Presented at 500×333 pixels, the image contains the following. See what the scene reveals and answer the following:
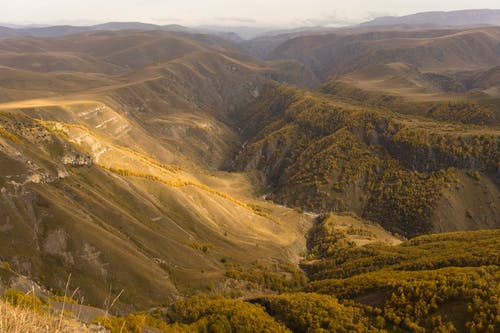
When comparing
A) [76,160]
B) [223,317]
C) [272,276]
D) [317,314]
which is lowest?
[272,276]

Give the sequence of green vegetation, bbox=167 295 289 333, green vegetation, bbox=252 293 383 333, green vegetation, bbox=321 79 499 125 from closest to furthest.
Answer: green vegetation, bbox=167 295 289 333 < green vegetation, bbox=252 293 383 333 < green vegetation, bbox=321 79 499 125

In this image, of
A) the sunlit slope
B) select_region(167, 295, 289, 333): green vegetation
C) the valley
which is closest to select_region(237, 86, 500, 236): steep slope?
the valley

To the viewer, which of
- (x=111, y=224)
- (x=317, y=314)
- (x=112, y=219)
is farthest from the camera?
(x=112, y=219)

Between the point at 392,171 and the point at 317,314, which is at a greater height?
the point at 317,314

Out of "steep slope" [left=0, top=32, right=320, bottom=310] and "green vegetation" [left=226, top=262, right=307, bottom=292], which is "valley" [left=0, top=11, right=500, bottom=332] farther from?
"green vegetation" [left=226, top=262, right=307, bottom=292]

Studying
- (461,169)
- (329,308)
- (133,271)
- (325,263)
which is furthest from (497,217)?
(133,271)

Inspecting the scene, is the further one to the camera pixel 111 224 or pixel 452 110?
pixel 452 110

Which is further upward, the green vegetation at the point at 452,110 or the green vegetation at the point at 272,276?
the green vegetation at the point at 452,110

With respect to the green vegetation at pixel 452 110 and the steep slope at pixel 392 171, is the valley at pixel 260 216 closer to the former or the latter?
the steep slope at pixel 392 171

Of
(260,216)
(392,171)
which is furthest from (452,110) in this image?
(260,216)

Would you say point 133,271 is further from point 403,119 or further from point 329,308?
point 403,119

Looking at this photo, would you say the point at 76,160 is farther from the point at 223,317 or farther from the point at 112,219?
the point at 223,317

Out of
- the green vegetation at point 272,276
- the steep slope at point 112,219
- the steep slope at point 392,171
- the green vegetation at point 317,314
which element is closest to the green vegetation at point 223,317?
the green vegetation at point 317,314
